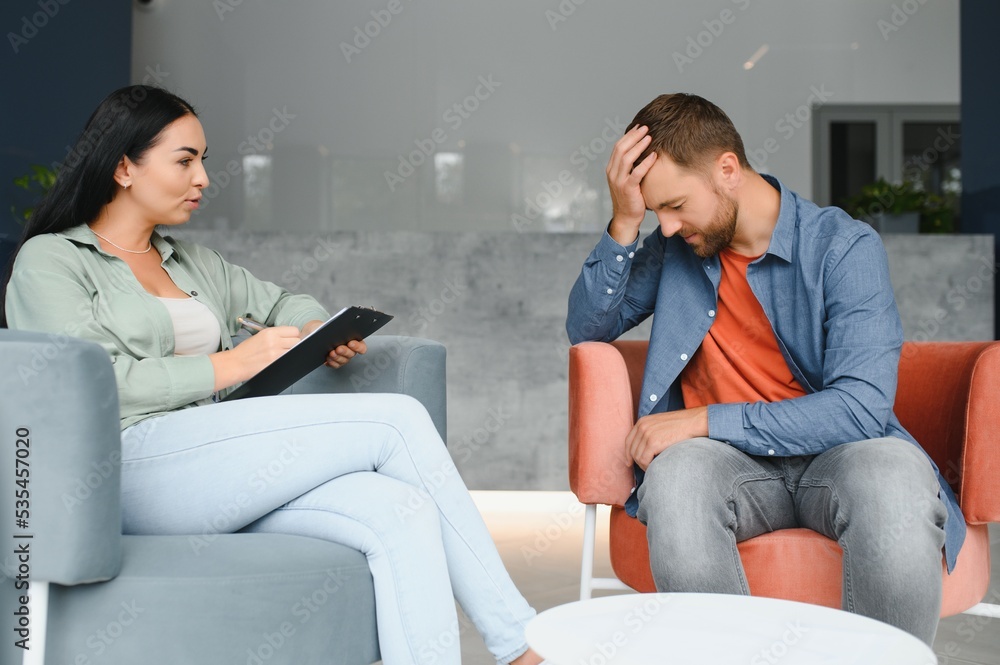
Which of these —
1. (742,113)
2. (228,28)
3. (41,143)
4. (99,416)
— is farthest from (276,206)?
(99,416)

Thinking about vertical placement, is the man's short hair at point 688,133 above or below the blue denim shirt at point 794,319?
above

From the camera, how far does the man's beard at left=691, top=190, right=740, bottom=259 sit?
5.32 feet

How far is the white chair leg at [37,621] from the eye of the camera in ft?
3.47

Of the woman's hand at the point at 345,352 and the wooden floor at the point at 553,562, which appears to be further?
the wooden floor at the point at 553,562

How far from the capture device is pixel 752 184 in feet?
5.44

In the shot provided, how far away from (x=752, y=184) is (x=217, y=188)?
5.13 m

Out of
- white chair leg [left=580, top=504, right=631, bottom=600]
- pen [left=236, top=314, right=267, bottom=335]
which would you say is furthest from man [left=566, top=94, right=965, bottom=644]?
pen [left=236, top=314, right=267, bottom=335]

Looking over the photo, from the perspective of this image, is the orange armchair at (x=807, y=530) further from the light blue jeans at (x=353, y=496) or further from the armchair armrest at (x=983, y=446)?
the light blue jeans at (x=353, y=496)

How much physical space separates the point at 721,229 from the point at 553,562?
144 cm

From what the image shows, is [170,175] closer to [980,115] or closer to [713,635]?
[713,635]

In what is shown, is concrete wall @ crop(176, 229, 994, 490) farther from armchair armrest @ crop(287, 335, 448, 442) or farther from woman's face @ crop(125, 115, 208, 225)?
woman's face @ crop(125, 115, 208, 225)

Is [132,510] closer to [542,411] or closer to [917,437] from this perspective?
[917,437]

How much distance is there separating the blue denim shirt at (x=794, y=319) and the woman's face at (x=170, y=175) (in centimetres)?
73

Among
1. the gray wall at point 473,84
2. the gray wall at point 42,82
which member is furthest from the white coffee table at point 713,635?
the gray wall at point 473,84
